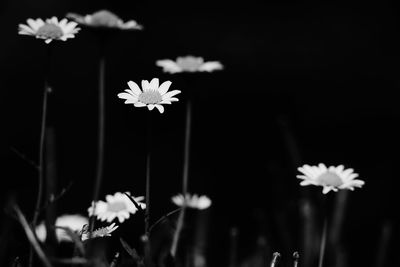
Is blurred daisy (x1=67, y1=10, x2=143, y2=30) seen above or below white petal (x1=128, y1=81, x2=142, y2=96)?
above

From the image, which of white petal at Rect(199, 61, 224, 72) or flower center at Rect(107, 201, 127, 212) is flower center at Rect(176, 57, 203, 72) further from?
flower center at Rect(107, 201, 127, 212)

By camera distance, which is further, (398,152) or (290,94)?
(290,94)

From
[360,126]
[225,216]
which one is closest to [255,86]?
[360,126]

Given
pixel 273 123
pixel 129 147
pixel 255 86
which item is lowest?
pixel 129 147

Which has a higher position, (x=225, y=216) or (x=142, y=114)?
(x=142, y=114)

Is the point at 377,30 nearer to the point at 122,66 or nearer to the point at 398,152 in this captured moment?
the point at 398,152

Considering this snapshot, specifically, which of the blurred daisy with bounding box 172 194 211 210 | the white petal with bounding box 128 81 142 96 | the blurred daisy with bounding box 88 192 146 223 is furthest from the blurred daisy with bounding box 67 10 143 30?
the blurred daisy with bounding box 172 194 211 210

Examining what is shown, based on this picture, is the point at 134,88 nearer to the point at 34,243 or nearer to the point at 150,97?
the point at 150,97
